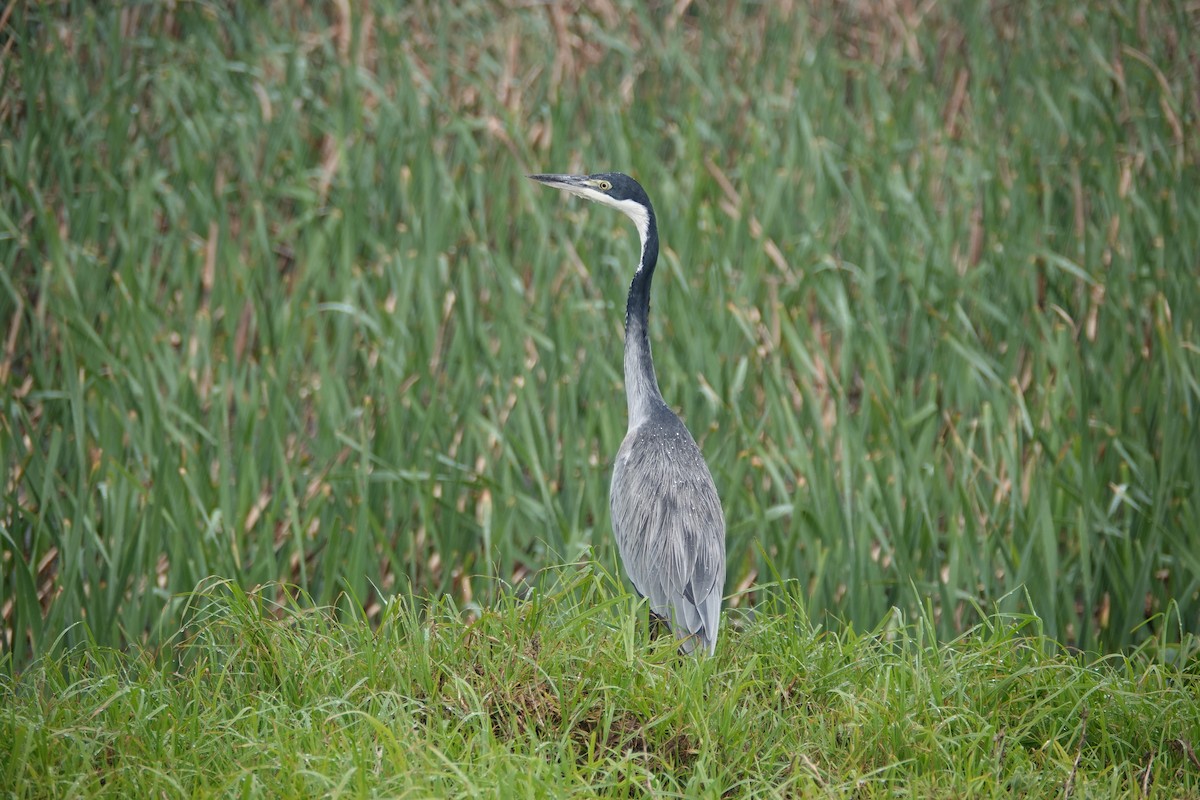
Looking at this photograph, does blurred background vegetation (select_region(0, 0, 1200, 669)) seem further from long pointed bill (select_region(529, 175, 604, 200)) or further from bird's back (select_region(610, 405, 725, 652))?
long pointed bill (select_region(529, 175, 604, 200))

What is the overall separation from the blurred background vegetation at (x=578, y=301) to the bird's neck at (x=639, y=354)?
49cm

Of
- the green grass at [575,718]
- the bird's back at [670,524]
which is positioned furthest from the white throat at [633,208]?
the green grass at [575,718]

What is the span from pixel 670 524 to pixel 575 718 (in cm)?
90

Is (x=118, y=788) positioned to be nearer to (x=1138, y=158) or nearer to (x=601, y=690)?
(x=601, y=690)

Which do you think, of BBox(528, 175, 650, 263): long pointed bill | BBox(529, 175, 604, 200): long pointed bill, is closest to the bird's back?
BBox(528, 175, 650, 263): long pointed bill

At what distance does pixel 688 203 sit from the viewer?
581 cm

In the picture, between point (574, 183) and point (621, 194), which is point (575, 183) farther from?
point (621, 194)

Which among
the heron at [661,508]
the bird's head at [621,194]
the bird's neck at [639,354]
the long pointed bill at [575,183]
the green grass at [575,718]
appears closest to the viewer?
the green grass at [575,718]

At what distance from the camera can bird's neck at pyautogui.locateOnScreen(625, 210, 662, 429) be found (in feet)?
12.6

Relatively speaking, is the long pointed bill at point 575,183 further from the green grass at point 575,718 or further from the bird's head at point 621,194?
the green grass at point 575,718

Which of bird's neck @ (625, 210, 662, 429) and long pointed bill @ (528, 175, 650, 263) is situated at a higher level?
long pointed bill @ (528, 175, 650, 263)

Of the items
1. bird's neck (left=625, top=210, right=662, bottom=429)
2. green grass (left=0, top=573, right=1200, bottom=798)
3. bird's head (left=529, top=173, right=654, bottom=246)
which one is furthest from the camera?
bird's head (left=529, top=173, right=654, bottom=246)

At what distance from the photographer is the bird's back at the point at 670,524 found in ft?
11.3

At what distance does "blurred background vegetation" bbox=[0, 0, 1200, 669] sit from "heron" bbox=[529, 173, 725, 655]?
22cm
